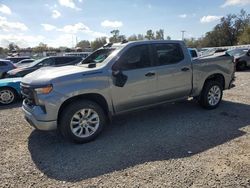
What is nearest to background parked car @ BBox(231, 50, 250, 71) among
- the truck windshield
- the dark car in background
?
the dark car in background

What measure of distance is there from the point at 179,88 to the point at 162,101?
56 cm

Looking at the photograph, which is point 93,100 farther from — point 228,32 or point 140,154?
point 228,32

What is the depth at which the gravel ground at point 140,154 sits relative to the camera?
11.9 feet

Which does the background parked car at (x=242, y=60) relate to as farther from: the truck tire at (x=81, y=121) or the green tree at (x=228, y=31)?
the green tree at (x=228, y=31)

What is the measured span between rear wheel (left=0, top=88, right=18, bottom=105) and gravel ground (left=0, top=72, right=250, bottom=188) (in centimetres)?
260

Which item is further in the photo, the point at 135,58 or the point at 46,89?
the point at 135,58

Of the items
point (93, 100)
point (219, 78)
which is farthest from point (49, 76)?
point (219, 78)

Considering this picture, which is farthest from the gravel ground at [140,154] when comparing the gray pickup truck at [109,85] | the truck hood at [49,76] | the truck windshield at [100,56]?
the truck windshield at [100,56]

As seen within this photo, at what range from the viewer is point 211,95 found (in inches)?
270

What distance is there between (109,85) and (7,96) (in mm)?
5254

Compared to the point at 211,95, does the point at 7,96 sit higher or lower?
lower

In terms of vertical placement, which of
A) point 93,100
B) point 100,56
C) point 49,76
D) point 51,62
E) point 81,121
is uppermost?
point 100,56

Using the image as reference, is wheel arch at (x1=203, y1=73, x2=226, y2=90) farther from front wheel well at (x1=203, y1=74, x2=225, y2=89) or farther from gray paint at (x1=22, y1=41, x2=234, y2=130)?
gray paint at (x1=22, y1=41, x2=234, y2=130)

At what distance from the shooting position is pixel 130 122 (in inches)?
240
